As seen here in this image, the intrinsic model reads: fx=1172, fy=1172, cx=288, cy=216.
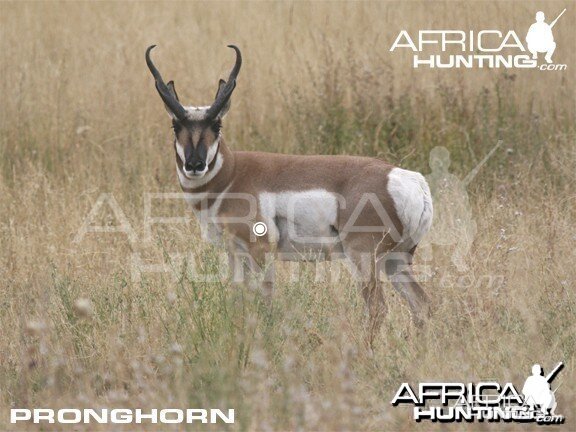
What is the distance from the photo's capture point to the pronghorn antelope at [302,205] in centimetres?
762

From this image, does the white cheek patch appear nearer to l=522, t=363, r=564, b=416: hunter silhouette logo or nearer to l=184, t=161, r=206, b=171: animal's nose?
l=184, t=161, r=206, b=171: animal's nose

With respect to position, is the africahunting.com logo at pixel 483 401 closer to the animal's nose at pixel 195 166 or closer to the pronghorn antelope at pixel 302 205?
the pronghorn antelope at pixel 302 205

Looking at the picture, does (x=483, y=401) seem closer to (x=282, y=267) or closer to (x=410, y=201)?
(x=410, y=201)

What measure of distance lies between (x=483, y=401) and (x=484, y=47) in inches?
279

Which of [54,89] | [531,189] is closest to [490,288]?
[531,189]

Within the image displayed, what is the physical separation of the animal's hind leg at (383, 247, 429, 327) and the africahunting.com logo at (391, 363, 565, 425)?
164cm

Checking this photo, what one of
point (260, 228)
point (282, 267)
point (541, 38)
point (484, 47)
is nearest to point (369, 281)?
point (260, 228)

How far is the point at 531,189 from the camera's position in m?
10.0

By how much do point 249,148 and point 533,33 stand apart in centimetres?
338

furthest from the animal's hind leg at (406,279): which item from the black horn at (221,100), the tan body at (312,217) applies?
the black horn at (221,100)

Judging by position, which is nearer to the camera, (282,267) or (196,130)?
(196,130)

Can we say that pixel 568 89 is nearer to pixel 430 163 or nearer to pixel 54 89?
pixel 430 163

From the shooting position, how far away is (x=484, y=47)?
12.5 metres

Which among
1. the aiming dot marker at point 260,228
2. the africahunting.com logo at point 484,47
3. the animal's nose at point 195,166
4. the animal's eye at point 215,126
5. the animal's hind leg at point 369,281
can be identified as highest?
the africahunting.com logo at point 484,47
